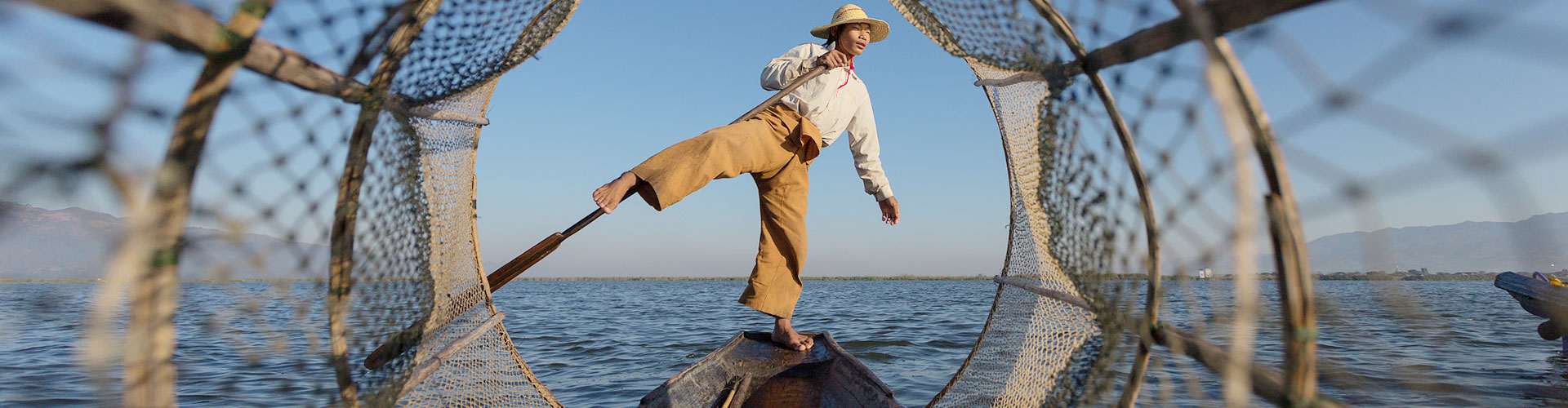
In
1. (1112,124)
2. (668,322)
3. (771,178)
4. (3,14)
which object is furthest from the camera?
(668,322)

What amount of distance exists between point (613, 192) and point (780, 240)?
3.78 feet

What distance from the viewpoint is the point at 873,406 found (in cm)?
326

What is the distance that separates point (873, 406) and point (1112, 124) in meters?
1.80

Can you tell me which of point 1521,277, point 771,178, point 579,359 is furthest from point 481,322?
point 1521,277

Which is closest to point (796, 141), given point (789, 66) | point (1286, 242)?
point (789, 66)

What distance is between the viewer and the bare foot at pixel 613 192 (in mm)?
2902

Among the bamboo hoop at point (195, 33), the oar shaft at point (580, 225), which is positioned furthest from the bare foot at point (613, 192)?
the bamboo hoop at point (195, 33)

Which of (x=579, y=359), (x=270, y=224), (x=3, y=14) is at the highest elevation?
(x=3, y=14)

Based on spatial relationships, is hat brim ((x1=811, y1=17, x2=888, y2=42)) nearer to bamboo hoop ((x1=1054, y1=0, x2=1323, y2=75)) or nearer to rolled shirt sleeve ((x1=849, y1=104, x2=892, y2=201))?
rolled shirt sleeve ((x1=849, y1=104, x2=892, y2=201))

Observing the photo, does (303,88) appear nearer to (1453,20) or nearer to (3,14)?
(3,14)

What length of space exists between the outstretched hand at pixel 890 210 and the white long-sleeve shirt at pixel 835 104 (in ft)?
0.12

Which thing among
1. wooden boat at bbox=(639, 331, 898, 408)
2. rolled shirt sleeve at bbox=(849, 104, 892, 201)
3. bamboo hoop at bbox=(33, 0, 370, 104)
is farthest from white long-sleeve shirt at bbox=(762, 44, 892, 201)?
bamboo hoop at bbox=(33, 0, 370, 104)

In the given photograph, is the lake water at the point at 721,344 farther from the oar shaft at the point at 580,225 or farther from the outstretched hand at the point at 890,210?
the outstretched hand at the point at 890,210

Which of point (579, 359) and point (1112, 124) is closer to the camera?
point (1112, 124)
